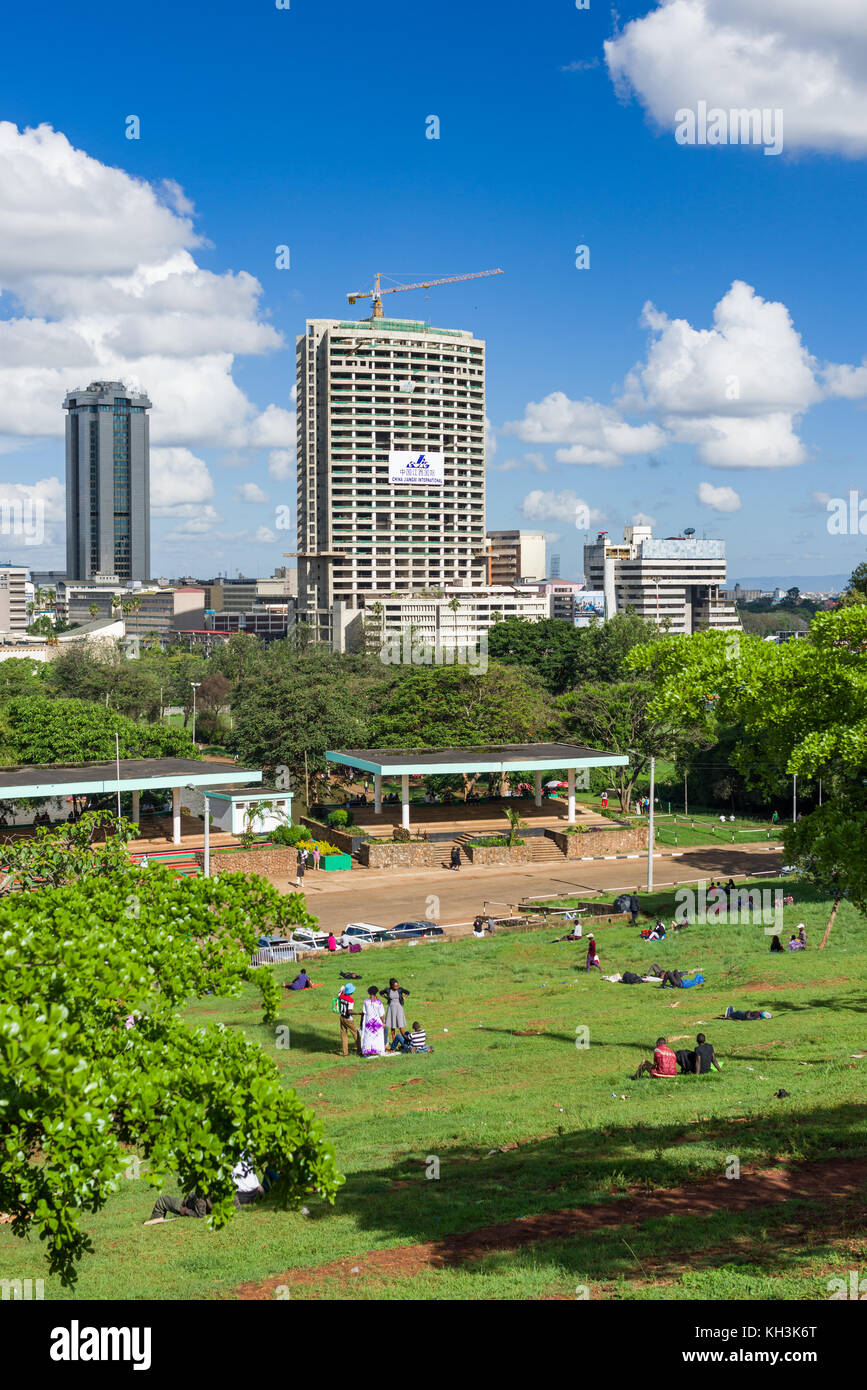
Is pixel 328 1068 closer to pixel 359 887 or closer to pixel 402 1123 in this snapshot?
pixel 402 1123

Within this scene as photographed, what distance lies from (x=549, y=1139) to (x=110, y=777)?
135ft

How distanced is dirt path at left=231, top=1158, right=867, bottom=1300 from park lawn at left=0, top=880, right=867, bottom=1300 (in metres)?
0.17

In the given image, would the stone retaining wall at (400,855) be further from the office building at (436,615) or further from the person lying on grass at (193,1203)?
the office building at (436,615)

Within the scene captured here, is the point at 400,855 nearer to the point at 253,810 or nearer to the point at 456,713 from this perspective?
the point at 253,810

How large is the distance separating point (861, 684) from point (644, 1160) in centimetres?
646

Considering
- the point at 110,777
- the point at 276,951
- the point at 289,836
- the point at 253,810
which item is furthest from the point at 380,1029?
the point at 253,810

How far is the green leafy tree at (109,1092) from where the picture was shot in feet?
26.7

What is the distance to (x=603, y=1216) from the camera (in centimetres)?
1223

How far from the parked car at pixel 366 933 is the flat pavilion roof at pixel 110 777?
55.2 feet

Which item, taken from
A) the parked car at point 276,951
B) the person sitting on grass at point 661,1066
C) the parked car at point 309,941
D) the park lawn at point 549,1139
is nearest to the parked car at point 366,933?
the parked car at point 309,941

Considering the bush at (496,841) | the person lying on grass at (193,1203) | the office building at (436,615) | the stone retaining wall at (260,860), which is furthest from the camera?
the office building at (436,615)

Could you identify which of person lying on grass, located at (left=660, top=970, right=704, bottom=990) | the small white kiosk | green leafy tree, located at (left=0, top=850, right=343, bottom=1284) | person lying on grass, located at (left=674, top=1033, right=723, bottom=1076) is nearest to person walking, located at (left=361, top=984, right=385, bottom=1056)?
person lying on grass, located at (left=674, top=1033, right=723, bottom=1076)

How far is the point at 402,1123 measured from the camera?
1681 centimetres
